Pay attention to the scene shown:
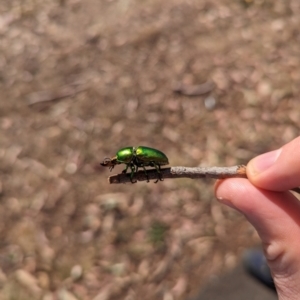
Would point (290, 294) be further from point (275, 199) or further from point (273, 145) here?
point (273, 145)

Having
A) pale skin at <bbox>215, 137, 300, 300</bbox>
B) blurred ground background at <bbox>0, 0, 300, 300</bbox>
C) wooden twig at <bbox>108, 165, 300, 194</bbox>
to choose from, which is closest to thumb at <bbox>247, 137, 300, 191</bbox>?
pale skin at <bbox>215, 137, 300, 300</bbox>

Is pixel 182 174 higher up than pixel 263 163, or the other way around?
pixel 182 174

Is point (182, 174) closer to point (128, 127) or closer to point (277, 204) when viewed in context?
point (277, 204)

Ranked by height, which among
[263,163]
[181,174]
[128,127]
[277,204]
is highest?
[181,174]

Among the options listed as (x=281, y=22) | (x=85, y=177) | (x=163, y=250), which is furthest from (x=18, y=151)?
(x=281, y=22)

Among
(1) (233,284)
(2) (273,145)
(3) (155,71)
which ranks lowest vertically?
(1) (233,284)

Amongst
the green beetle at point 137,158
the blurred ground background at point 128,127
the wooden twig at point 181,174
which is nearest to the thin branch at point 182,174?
the wooden twig at point 181,174

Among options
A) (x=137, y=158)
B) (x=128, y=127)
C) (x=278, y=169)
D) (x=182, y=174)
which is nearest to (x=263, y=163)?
(x=278, y=169)
